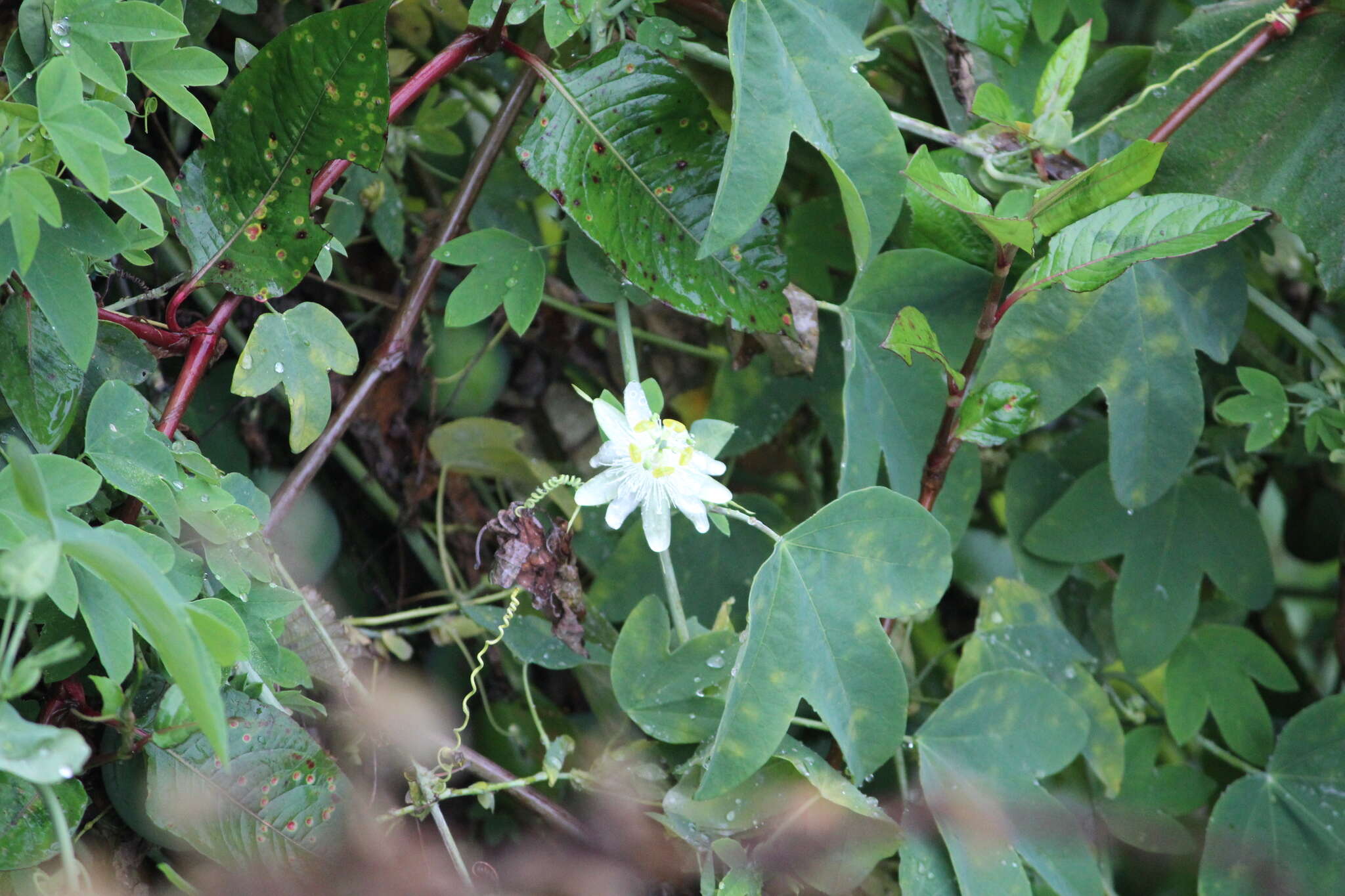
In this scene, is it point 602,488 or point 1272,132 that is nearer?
point 602,488

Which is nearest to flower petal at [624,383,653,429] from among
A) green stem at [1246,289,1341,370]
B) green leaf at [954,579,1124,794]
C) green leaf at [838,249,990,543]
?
green leaf at [838,249,990,543]

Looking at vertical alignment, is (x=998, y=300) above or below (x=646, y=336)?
above

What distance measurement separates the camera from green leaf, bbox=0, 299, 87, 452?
1.90 feet

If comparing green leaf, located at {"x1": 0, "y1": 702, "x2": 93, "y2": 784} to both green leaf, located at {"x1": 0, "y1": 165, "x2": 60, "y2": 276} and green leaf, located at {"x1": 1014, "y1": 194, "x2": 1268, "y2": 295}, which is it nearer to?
green leaf, located at {"x1": 0, "y1": 165, "x2": 60, "y2": 276}

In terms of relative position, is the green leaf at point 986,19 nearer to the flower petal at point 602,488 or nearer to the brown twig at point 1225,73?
the brown twig at point 1225,73

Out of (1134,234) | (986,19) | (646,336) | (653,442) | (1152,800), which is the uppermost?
(986,19)

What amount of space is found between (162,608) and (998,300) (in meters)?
0.59

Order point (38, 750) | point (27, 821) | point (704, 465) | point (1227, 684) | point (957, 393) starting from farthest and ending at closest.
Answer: point (1227, 684)
point (957, 393)
point (704, 465)
point (27, 821)
point (38, 750)

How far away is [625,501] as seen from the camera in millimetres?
653

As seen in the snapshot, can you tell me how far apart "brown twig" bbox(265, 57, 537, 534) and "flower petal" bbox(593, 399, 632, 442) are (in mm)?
240

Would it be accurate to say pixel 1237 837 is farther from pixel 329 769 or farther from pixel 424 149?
pixel 424 149

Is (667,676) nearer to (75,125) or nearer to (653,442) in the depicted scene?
(653,442)

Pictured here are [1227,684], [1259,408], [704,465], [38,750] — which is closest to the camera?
[38,750]

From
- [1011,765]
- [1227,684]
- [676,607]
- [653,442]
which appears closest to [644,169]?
[653,442]
